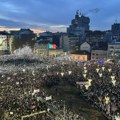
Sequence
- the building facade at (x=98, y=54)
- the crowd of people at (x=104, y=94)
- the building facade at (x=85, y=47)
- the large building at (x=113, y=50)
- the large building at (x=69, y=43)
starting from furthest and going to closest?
the large building at (x=69, y=43) < the building facade at (x=85, y=47) < the building facade at (x=98, y=54) < the large building at (x=113, y=50) < the crowd of people at (x=104, y=94)

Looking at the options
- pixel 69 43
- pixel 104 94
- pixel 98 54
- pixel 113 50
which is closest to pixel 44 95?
pixel 104 94

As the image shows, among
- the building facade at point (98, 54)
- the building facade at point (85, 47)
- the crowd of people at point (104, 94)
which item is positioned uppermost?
the building facade at point (85, 47)

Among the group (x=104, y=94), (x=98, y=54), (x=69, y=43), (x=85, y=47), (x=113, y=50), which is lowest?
(x=104, y=94)

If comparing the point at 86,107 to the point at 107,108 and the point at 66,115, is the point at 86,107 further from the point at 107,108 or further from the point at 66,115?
the point at 66,115

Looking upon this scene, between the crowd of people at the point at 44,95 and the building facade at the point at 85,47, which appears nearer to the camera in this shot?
the crowd of people at the point at 44,95

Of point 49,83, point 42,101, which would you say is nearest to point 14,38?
point 49,83

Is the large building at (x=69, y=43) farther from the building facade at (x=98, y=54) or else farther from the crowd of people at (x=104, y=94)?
the crowd of people at (x=104, y=94)

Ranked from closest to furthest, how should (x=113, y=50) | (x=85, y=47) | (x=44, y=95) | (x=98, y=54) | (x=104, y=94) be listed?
(x=104, y=94), (x=44, y=95), (x=113, y=50), (x=98, y=54), (x=85, y=47)

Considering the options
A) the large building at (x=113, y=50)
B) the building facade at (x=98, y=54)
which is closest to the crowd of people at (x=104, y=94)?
the large building at (x=113, y=50)

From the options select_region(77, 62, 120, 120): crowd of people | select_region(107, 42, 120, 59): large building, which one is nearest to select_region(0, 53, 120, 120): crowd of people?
select_region(77, 62, 120, 120): crowd of people

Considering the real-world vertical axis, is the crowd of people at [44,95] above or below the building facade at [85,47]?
below

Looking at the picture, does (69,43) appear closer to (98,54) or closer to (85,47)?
(85,47)

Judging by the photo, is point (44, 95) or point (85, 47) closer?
point (44, 95)
